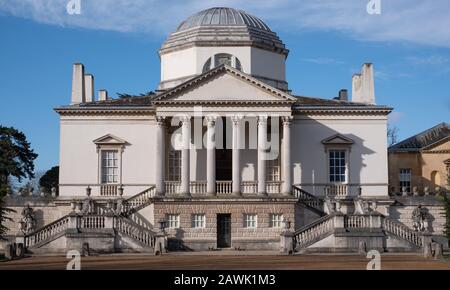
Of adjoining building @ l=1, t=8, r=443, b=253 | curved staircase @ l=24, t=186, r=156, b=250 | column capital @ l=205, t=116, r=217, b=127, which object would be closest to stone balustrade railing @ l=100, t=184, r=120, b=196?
adjoining building @ l=1, t=8, r=443, b=253

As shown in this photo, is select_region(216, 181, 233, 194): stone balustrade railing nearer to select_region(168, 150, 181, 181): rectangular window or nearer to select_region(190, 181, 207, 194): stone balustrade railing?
select_region(190, 181, 207, 194): stone balustrade railing

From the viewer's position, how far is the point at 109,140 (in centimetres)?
4266

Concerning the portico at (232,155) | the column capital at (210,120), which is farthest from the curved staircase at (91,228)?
the column capital at (210,120)

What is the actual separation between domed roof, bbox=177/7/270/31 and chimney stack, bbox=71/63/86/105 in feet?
25.4

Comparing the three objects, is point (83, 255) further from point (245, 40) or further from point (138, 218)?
point (245, 40)

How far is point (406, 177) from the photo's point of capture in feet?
166

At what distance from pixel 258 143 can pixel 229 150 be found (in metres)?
3.42

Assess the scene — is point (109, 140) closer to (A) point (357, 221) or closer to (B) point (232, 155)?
(B) point (232, 155)

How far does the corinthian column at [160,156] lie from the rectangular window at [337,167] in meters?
10.4

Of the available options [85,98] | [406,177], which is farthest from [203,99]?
[406,177]

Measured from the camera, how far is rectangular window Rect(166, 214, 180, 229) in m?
39.3

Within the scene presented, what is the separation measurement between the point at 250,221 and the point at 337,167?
7.13 meters

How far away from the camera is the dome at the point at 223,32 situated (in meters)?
45.9

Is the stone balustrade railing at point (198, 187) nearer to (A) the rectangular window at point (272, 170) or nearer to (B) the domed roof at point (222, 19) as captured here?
(A) the rectangular window at point (272, 170)
